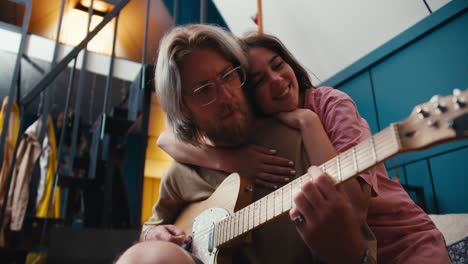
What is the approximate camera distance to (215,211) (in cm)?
109

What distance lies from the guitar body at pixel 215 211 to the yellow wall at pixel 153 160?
12.6 ft

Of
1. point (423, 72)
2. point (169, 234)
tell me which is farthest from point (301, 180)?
point (423, 72)

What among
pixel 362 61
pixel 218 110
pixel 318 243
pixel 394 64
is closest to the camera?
pixel 318 243

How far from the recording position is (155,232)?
1191 mm

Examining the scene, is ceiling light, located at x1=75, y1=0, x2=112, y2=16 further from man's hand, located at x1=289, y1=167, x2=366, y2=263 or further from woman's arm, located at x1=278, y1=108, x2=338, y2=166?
man's hand, located at x1=289, y1=167, x2=366, y2=263

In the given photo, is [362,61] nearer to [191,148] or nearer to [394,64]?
[394,64]

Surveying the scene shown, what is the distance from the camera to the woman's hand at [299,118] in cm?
98

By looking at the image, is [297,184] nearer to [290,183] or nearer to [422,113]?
[290,183]

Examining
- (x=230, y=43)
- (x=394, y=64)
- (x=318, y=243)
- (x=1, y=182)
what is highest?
(x=394, y=64)

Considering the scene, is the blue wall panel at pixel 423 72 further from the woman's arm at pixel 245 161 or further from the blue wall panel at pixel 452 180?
the woman's arm at pixel 245 161

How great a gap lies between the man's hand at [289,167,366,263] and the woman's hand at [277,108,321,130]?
0.69ft

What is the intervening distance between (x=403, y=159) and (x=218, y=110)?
1.92 m

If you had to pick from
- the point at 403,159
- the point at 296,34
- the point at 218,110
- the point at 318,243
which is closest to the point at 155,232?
the point at 218,110

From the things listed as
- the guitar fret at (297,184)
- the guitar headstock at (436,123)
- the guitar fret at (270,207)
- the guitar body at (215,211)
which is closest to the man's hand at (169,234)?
the guitar body at (215,211)
